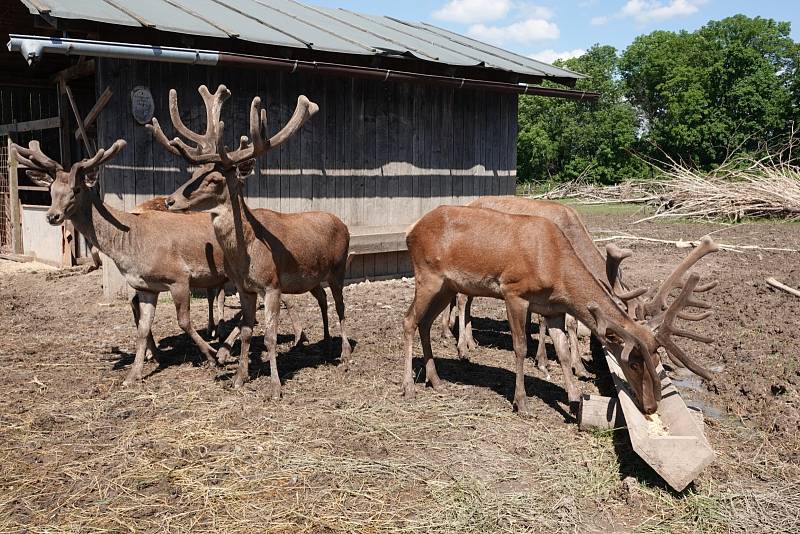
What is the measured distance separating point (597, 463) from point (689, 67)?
4655 centimetres

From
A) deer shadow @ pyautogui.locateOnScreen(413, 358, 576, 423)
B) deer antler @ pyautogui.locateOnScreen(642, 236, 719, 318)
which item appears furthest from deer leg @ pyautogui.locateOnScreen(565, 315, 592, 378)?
deer antler @ pyautogui.locateOnScreen(642, 236, 719, 318)

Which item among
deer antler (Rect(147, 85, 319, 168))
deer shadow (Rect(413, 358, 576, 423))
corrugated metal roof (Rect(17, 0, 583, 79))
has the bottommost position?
deer shadow (Rect(413, 358, 576, 423))

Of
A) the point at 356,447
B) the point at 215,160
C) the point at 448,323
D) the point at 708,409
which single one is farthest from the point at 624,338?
the point at 215,160

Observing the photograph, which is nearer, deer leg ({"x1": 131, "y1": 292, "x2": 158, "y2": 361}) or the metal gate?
deer leg ({"x1": 131, "y1": 292, "x2": 158, "y2": 361})

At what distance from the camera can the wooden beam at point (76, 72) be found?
35.0 ft

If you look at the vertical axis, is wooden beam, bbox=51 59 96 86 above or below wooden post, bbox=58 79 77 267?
above

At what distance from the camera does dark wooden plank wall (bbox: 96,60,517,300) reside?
9.96 metres

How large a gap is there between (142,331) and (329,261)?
80.8 inches

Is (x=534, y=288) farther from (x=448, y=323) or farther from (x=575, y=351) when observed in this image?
(x=448, y=323)

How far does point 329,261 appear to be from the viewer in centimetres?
763

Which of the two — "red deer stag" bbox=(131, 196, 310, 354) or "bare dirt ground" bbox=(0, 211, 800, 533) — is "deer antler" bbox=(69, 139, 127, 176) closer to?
"red deer stag" bbox=(131, 196, 310, 354)

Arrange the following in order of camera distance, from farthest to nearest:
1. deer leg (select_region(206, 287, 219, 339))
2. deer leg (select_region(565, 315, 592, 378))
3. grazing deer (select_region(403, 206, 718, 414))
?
deer leg (select_region(206, 287, 219, 339)), deer leg (select_region(565, 315, 592, 378)), grazing deer (select_region(403, 206, 718, 414))

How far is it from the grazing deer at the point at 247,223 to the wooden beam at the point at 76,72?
4.69 meters

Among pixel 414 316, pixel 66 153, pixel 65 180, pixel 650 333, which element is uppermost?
pixel 66 153
